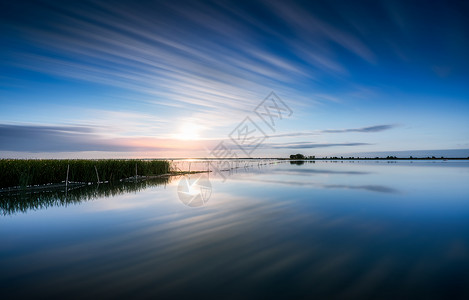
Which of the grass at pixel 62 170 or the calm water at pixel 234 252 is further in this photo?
the grass at pixel 62 170

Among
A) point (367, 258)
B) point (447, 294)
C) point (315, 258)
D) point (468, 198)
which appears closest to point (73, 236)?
point (315, 258)

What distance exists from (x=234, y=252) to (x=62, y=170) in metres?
22.4

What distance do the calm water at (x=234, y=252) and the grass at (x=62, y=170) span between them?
6.99 metres

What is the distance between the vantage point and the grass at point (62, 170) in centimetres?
1980

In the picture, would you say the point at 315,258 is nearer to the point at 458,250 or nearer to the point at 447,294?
the point at 447,294

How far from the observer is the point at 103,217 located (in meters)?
12.0

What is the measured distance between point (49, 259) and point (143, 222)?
13.5ft

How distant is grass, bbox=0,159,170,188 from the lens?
19.8 meters

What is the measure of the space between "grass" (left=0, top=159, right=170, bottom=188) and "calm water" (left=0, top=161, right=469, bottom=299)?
6.99 m

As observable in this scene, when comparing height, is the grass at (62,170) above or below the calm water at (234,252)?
above

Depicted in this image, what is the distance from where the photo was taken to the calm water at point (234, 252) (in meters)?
5.48

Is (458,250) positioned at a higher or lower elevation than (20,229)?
lower

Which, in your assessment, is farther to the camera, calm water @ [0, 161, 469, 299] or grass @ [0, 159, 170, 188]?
grass @ [0, 159, 170, 188]

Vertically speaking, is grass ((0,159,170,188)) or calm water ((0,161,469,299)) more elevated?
grass ((0,159,170,188))
